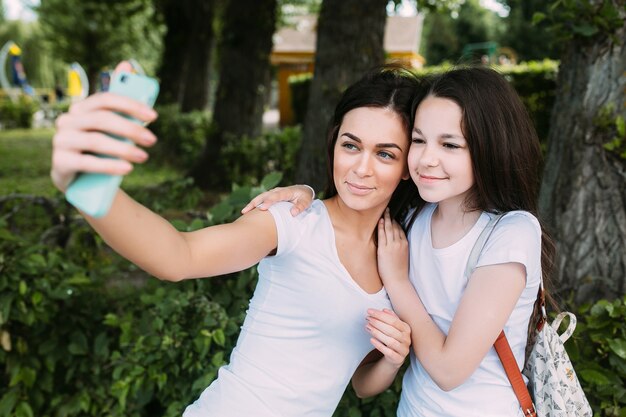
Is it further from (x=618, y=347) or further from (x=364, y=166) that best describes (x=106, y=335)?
(x=618, y=347)

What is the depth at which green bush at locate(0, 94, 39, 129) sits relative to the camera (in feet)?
74.1

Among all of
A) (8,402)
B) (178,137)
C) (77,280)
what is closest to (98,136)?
(77,280)

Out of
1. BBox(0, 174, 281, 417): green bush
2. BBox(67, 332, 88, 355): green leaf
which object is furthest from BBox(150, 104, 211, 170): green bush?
BBox(67, 332, 88, 355): green leaf

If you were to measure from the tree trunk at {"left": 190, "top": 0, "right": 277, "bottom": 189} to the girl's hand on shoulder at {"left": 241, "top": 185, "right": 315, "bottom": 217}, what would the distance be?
655 cm

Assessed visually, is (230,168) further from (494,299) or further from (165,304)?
Answer: (494,299)

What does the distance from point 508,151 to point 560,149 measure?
1.59 m

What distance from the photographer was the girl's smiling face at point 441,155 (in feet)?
5.50

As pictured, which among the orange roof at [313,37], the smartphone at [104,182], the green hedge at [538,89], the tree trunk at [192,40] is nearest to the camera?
the smartphone at [104,182]

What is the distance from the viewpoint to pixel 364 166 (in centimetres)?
178

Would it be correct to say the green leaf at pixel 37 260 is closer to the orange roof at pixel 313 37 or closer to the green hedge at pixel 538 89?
the green hedge at pixel 538 89

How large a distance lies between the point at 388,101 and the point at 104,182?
1.03m

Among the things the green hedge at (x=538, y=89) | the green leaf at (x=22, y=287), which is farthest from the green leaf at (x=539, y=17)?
the green hedge at (x=538, y=89)

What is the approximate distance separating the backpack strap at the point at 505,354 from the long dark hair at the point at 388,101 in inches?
14.9

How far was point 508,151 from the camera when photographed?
1707 millimetres
